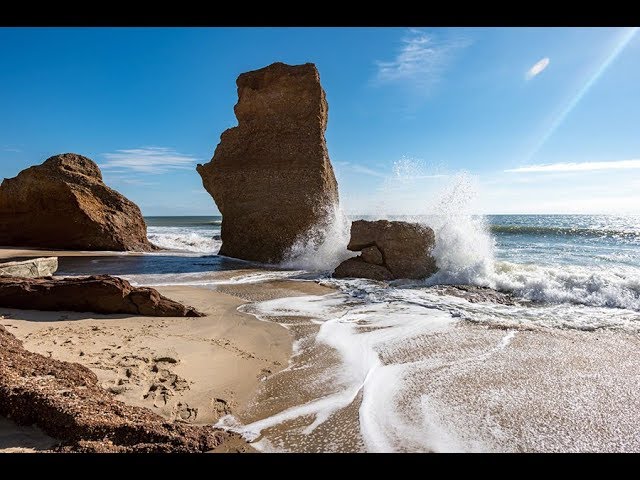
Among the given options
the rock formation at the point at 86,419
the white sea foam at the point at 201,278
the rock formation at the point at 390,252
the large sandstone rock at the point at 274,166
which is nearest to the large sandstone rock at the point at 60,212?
the large sandstone rock at the point at 274,166

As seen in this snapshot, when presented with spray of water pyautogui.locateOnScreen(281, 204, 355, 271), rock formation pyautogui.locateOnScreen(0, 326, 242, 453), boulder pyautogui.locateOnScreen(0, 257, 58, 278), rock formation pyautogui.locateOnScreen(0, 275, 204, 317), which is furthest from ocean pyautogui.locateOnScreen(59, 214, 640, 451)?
spray of water pyautogui.locateOnScreen(281, 204, 355, 271)

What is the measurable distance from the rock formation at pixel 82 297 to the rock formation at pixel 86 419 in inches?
91.3

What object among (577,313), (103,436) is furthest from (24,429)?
(577,313)

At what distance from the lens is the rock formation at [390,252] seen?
912 centimetres

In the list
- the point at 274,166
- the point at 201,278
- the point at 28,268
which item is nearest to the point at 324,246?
the point at 274,166

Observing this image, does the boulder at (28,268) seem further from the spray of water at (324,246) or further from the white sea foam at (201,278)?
the spray of water at (324,246)

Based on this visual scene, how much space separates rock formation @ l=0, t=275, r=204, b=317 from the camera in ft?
14.9

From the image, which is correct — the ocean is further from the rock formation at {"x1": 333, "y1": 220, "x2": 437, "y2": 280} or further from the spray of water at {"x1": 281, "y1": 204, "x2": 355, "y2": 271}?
the spray of water at {"x1": 281, "y1": 204, "x2": 355, "y2": 271}

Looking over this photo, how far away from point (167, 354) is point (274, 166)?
33.9ft

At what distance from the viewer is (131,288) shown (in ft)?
15.8

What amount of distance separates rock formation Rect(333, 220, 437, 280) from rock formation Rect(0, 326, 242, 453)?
23.1 ft

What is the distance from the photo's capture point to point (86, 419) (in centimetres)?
194
